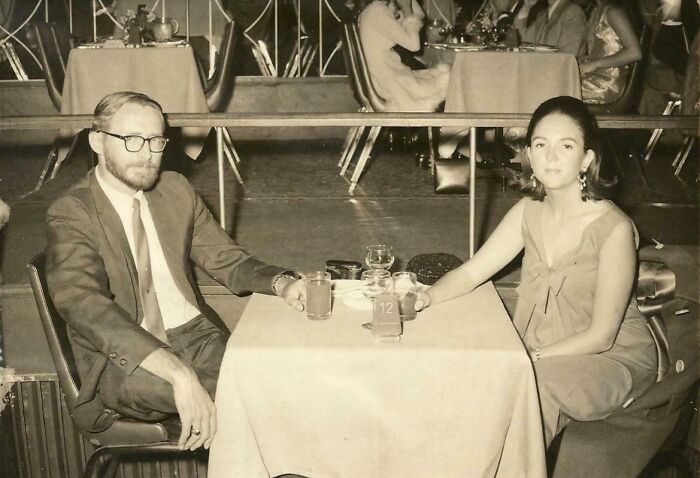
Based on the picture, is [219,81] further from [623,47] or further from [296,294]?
[296,294]

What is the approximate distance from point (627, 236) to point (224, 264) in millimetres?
1330

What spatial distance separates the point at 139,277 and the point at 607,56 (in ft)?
13.5

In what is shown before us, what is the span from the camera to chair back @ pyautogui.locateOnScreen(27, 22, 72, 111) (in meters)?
5.79

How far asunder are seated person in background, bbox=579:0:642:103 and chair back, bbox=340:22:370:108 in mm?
1529

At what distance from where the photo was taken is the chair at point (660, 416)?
7.65 ft

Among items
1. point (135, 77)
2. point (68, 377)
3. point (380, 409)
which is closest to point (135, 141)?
point (68, 377)

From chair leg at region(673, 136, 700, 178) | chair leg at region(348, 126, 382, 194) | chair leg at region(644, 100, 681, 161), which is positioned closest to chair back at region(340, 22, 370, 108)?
chair leg at region(348, 126, 382, 194)

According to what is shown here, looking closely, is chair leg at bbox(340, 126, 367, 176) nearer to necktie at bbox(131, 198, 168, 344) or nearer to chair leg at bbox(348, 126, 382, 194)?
chair leg at bbox(348, 126, 382, 194)

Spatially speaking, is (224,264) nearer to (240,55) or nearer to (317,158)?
(317,158)

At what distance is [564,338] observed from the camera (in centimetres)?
249

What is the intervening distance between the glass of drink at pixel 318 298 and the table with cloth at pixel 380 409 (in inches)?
8.3

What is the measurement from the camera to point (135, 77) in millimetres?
5355

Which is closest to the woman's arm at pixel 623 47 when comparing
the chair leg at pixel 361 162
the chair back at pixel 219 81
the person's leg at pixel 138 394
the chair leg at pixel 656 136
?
the chair leg at pixel 656 136

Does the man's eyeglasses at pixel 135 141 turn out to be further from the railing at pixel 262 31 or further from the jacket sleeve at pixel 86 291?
the railing at pixel 262 31
